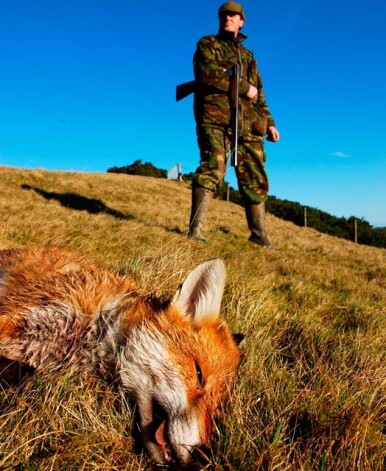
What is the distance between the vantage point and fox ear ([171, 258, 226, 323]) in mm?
2123

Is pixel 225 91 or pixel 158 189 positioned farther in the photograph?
pixel 158 189

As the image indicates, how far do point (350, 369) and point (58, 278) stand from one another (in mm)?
1730

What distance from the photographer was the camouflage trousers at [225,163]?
21.0 feet

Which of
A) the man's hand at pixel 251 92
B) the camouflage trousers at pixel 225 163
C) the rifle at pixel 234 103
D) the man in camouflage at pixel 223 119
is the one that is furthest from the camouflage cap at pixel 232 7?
the camouflage trousers at pixel 225 163

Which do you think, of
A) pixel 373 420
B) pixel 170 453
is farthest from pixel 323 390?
pixel 170 453

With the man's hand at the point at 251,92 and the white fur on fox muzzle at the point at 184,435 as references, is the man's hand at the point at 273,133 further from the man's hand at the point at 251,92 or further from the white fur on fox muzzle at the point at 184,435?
the white fur on fox muzzle at the point at 184,435

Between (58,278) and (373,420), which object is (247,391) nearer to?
(373,420)

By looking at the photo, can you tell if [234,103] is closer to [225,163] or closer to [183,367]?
[225,163]

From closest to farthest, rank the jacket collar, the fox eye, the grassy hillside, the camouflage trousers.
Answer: the grassy hillside < the fox eye < the camouflage trousers < the jacket collar

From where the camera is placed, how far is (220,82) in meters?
6.48

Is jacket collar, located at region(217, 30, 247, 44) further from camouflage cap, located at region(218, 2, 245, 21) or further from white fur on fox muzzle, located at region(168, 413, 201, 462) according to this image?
white fur on fox muzzle, located at region(168, 413, 201, 462)

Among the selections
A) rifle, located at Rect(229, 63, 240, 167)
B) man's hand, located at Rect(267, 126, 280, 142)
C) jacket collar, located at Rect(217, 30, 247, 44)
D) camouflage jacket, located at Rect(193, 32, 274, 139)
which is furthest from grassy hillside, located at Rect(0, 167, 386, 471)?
jacket collar, located at Rect(217, 30, 247, 44)

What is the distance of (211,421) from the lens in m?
1.65

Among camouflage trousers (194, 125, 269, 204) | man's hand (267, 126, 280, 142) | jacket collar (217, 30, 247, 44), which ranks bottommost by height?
camouflage trousers (194, 125, 269, 204)
